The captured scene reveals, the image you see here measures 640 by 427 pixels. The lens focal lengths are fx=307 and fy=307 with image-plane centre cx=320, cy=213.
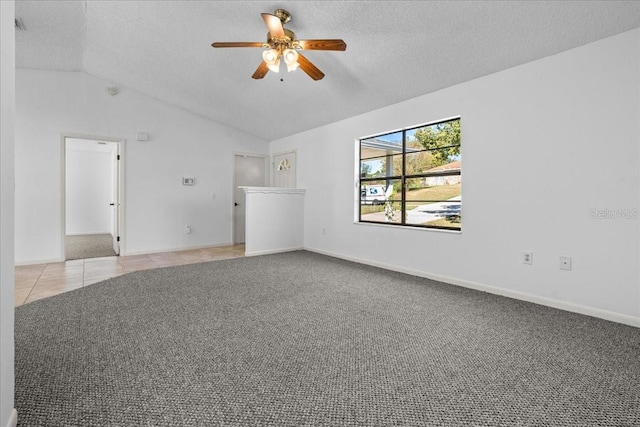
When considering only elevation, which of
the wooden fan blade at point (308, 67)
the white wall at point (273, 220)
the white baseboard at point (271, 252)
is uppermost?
the wooden fan blade at point (308, 67)

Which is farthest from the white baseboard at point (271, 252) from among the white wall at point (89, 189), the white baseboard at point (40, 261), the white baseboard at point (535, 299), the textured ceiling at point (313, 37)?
the white wall at point (89, 189)

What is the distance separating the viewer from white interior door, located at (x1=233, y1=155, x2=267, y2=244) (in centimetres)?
672

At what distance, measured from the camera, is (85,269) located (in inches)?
173

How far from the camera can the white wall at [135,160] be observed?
4.67 m

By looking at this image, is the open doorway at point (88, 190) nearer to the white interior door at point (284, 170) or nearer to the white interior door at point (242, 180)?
the white interior door at point (242, 180)

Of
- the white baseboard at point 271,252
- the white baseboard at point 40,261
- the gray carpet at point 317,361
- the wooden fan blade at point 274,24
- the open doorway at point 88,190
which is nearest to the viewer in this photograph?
the gray carpet at point 317,361

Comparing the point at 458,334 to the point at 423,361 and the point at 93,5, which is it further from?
the point at 93,5

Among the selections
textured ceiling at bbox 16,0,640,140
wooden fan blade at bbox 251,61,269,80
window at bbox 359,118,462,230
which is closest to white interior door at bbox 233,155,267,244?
textured ceiling at bbox 16,0,640,140

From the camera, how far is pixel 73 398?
1.50 m

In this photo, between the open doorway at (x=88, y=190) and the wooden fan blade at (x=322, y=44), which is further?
the open doorway at (x=88, y=190)

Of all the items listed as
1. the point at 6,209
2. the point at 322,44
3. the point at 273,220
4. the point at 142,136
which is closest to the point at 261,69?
the point at 322,44

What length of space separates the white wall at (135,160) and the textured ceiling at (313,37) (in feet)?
1.16

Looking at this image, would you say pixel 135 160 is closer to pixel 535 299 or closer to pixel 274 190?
pixel 274 190

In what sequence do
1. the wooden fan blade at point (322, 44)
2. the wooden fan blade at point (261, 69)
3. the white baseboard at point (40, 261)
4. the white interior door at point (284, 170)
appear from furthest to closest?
1. the white interior door at point (284, 170)
2. the white baseboard at point (40, 261)
3. the wooden fan blade at point (261, 69)
4. the wooden fan blade at point (322, 44)
